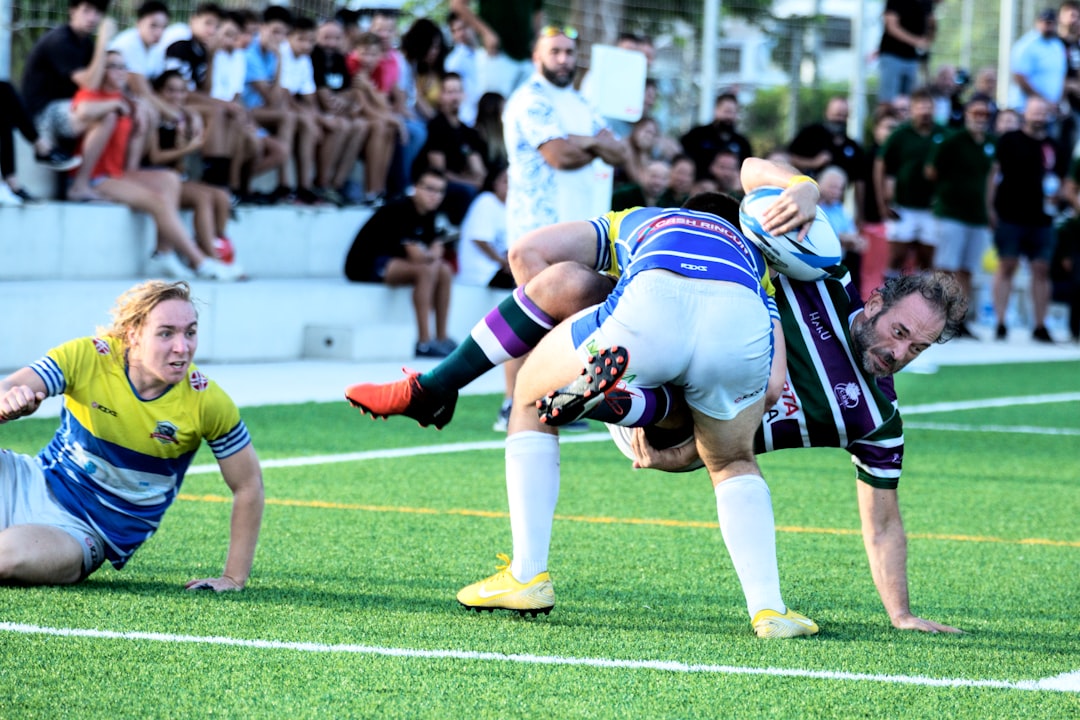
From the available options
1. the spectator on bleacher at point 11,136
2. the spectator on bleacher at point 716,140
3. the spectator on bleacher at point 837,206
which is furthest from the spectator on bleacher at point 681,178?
the spectator on bleacher at point 11,136

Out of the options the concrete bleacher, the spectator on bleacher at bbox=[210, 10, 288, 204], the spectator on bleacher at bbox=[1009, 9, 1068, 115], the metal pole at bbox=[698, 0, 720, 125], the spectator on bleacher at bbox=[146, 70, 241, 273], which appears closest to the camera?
the concrete bleacher

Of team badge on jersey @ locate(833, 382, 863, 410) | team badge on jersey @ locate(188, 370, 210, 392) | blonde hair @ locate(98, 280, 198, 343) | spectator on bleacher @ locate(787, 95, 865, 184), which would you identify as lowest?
team badge on jersey @ locate(188, 370, 210, 392)

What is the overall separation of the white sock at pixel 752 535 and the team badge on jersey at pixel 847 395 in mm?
397

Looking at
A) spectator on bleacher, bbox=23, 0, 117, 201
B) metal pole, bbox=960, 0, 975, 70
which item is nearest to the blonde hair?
spectator on bleacher, bbox=23, 0, 117, 201

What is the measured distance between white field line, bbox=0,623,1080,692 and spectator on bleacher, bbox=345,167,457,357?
8652 mm

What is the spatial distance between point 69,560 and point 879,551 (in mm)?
2530

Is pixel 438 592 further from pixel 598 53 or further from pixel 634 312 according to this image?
pixel 598 53

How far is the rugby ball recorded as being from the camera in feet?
15.8

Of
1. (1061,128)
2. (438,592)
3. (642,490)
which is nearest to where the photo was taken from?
(438,592)

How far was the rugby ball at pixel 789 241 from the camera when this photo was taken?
4.81m

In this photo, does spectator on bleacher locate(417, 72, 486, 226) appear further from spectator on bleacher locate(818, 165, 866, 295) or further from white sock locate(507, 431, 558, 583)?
white sock locate(507, 431, 558, 583)

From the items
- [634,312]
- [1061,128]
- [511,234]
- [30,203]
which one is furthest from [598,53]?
[1061,128]

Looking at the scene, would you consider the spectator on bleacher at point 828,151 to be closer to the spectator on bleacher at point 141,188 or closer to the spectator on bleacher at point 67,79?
the spectator on bleacher at point 141,188

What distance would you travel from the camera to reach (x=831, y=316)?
510 centimetres
